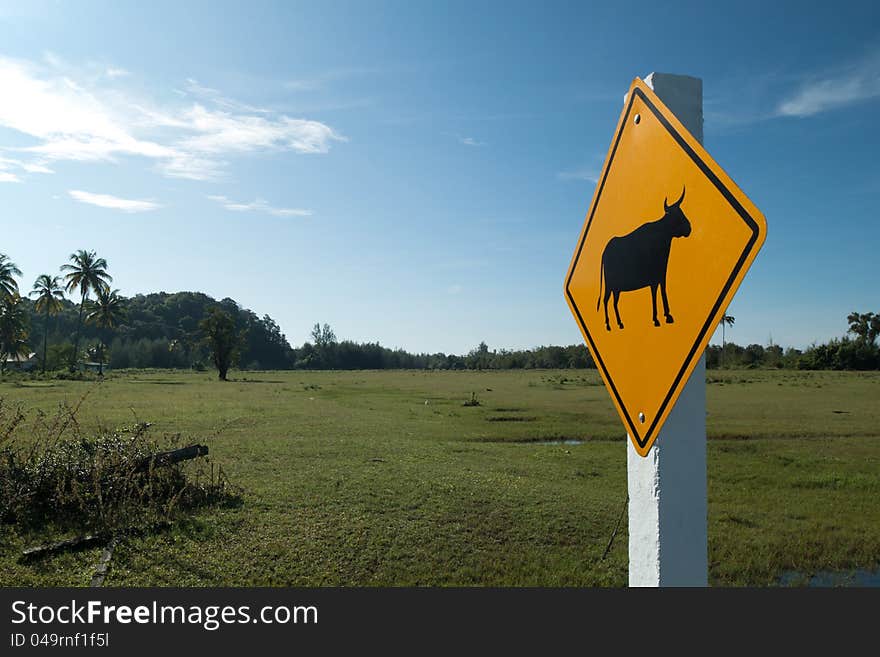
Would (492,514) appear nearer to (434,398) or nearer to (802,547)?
(802,547)

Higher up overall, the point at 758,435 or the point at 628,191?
the point at 628,191

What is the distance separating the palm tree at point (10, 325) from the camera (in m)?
59.2

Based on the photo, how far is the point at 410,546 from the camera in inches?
282

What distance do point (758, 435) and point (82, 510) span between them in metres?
18.6

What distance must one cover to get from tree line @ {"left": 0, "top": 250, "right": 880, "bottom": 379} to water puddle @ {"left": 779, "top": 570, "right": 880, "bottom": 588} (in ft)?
161

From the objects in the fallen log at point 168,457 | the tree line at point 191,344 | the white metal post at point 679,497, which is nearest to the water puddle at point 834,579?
the white metal post at point 679,497

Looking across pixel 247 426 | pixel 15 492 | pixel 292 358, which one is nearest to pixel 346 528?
pixel 15 492

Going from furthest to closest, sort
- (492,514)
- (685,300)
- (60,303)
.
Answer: (60,303) → (492,514) → (685,300)

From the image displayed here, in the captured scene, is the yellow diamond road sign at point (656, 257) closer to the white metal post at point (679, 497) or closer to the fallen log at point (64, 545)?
the white metal post at point (679, 497)

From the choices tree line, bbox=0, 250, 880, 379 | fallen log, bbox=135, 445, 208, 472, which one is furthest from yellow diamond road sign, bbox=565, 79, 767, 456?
tree line, bbox=0, 250, 880, 379

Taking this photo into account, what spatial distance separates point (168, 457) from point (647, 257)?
8.68 metres

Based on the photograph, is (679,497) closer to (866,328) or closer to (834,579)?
(834,579)

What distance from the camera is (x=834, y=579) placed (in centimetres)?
690

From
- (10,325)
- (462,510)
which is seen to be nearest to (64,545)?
(462,510)
